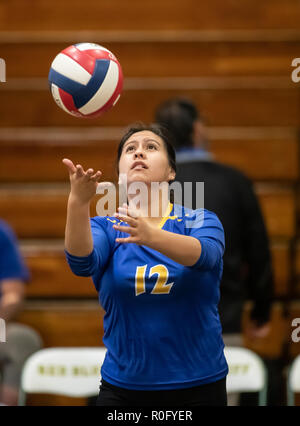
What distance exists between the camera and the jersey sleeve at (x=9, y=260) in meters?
2.56

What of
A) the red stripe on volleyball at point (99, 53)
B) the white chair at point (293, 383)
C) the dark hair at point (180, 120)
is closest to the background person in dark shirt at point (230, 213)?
the dark hair at point (180, 120)

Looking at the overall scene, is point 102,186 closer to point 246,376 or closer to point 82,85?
point 82,85

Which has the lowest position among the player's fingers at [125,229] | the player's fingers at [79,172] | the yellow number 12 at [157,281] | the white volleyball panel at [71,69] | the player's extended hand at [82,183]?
the yellow number 12 at [157,281]

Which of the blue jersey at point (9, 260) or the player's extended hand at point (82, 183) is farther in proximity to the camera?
the blue jersey at point (9, 260)

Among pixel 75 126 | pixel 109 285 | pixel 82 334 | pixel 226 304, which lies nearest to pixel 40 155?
Answer: pixel 75 126

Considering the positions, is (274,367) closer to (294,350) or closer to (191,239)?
(294,350)

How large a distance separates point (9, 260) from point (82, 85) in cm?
148

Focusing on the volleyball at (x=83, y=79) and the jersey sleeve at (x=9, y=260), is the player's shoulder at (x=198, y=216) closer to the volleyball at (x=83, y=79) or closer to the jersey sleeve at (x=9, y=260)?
the volleyball at (x=83, y=79)

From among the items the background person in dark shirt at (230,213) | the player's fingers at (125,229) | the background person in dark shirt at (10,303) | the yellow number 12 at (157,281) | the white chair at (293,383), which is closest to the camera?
the player's fingers at (125,229)

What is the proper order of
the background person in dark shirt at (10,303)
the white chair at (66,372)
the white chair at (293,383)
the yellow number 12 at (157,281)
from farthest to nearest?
the background person in dark shirt at (10,303) < the white chair at (66,372) < the white chair at (293,383) < the yellow number 12 at (157,281)

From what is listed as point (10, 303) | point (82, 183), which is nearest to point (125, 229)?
point (82, 183)

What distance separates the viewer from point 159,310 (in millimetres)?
1220

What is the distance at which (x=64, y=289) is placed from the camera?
319 cm

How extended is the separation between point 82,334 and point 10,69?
5.40 feet
